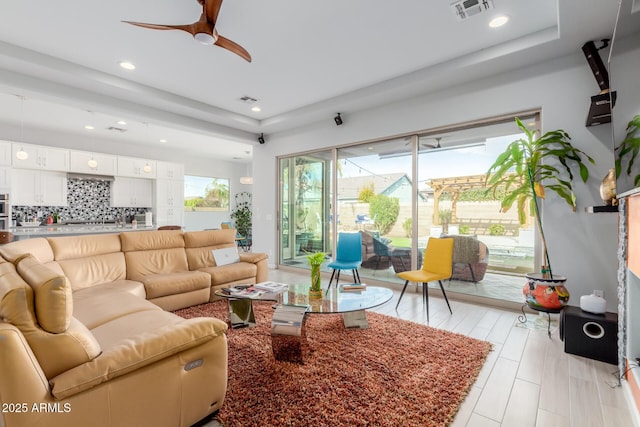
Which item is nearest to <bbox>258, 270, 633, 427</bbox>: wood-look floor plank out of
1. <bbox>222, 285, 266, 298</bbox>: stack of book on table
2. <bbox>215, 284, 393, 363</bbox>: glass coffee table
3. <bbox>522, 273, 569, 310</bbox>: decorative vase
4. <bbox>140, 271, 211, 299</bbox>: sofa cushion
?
<bbox>522, 273, 569, 310</bbox>: decorative vase

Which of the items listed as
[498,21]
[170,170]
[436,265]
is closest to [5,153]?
[170,170]

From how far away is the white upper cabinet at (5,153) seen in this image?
19.0 ft

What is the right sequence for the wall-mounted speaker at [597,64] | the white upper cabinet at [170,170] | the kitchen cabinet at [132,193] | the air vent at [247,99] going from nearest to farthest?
the wall-mounted speaker at [597,64], the air vent at [247,99], the kitchen cabinet at [132,193], the white upper cabinet at [170,170]

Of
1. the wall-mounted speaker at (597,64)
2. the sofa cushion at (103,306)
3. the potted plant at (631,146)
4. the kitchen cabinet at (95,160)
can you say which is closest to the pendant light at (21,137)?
the kitchen cabinet at (95,160)

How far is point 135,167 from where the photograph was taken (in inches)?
301

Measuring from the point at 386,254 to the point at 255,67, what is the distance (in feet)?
10.9

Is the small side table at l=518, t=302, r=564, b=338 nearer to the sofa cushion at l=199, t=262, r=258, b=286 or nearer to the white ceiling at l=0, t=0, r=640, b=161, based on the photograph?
the white ceiling at l=0, t=0, r=640, b=161

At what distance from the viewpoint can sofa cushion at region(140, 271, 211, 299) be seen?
10.8 ft

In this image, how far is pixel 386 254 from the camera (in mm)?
4930

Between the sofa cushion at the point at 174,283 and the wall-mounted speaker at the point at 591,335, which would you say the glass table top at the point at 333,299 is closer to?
the sofa cushion at the point at 174,283

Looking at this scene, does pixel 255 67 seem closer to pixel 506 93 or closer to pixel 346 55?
pixel 346 55

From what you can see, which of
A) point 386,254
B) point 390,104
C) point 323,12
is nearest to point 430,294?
point 386,254

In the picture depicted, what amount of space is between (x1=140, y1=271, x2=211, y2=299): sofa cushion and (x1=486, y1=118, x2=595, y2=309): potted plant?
3517 millimetres

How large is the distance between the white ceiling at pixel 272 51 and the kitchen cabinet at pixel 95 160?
63.6 inches
